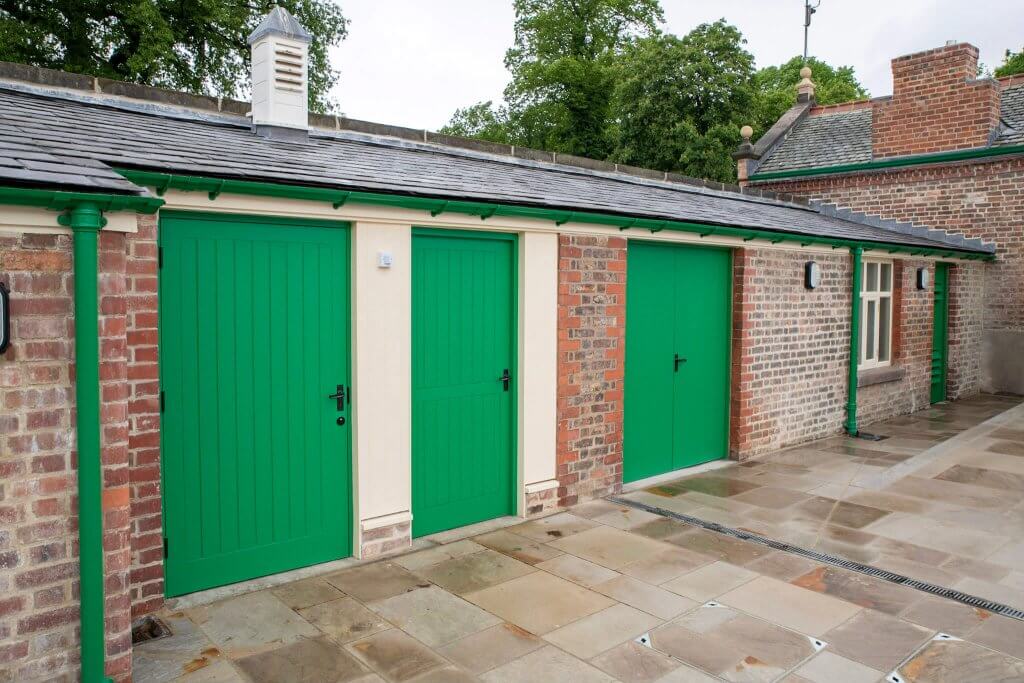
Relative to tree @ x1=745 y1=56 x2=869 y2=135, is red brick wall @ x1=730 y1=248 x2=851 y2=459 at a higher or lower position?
lower

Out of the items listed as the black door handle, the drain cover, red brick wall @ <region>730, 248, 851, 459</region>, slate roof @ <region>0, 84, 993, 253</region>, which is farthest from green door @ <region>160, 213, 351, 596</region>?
red brick wall @ <region>730, 248, 851, 459</region>

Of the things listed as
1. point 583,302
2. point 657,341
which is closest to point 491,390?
point 583,302

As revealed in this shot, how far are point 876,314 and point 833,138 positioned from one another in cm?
666

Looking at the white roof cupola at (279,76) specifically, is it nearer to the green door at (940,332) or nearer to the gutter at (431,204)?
the gutter at (431,204)

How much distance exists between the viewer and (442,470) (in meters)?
5.80

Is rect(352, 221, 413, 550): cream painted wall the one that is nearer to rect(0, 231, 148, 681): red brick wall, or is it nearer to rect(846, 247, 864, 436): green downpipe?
rect(0, 231, 148, 681): red brick wall

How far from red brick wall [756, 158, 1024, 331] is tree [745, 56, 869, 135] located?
14.0m

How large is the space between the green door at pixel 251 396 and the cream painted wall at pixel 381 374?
4.3 inches

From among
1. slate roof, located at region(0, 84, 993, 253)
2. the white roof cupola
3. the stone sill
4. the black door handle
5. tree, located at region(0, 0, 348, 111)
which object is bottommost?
the stone sill

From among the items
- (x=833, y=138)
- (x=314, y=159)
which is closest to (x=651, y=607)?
(x=314, y=159)

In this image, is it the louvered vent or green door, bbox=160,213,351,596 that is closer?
green door, bbox=160,213,351,596

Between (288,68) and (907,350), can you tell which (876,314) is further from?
(288,68)

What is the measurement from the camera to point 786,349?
9.04m

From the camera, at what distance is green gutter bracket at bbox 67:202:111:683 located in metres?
3.33
